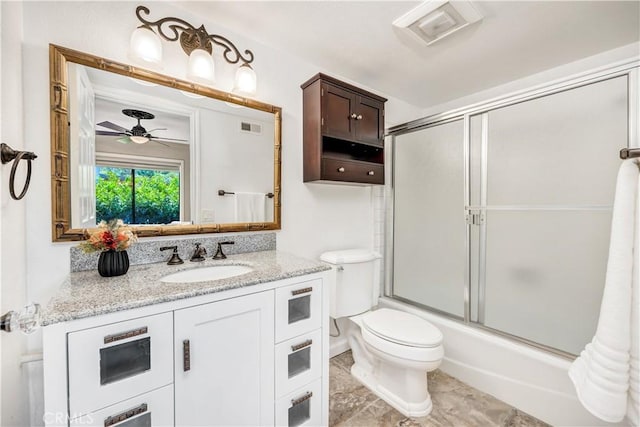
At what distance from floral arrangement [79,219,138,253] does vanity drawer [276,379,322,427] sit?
936 mm

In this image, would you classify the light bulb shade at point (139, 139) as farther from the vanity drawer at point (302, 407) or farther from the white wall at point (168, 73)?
the vanity drawer at point (302, 407)

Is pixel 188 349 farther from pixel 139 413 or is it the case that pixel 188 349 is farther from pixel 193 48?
pixel 193 48

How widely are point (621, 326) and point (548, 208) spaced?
825 millimetres

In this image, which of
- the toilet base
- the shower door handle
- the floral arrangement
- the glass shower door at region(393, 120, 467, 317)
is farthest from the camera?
the glass shower door at region(393, 120, 467, 317)

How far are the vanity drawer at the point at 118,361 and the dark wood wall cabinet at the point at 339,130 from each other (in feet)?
3.94

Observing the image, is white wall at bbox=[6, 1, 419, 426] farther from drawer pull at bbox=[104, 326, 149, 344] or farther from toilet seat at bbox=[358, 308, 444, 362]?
toilet seat at bbox=[358, 308, 444, 362]

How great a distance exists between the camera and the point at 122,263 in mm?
1086

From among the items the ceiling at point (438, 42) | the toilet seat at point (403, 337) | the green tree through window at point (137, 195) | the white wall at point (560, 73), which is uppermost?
the ceiling at point (438, 42)

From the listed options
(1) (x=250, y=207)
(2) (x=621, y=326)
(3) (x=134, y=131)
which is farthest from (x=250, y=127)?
(2) (x=621, y=326)

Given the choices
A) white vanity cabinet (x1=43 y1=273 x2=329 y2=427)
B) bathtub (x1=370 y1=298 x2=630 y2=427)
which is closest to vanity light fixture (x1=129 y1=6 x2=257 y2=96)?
white vanity cabinet (x1=43 y1=273 x2=329 y2=427)

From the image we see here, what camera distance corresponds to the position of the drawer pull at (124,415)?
0.80 meters

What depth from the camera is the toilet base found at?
4.90 feet

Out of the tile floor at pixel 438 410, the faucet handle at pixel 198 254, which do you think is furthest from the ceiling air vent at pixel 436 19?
the tile floor at pixel 438 410

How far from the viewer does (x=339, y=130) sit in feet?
5.85
